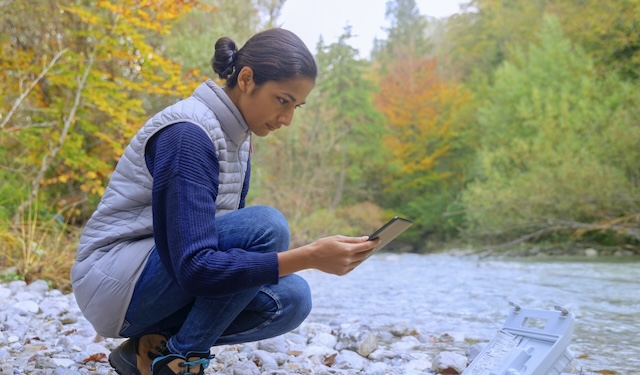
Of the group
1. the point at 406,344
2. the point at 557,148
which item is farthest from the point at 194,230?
the point at 557,148

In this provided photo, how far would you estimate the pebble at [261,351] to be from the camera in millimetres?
1820

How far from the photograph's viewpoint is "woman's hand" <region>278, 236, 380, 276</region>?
1179mm

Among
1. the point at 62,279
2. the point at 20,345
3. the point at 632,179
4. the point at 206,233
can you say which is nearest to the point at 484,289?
the point at 62,279

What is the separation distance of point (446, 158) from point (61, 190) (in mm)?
14679

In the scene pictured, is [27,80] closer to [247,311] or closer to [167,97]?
[167,97]

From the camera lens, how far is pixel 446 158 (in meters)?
19.2

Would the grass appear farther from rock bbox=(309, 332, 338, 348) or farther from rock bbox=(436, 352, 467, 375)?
rock bbox=(436, 352, 467, 375)

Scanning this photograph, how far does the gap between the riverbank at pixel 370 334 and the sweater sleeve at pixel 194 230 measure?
25.7 inches

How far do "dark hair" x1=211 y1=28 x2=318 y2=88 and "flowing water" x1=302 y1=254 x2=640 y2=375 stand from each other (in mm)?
1369

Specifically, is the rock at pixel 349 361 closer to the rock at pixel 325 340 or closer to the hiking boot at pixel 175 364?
the rock at pixel 325 340

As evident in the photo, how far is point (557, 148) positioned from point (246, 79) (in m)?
11.4

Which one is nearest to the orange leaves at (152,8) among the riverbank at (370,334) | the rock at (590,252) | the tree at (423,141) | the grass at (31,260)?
the grass at (31,260)

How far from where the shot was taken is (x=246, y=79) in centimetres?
138

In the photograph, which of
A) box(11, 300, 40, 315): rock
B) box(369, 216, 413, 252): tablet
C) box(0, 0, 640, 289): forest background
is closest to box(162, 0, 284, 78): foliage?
box(0, 0, 640, 289): forest background
